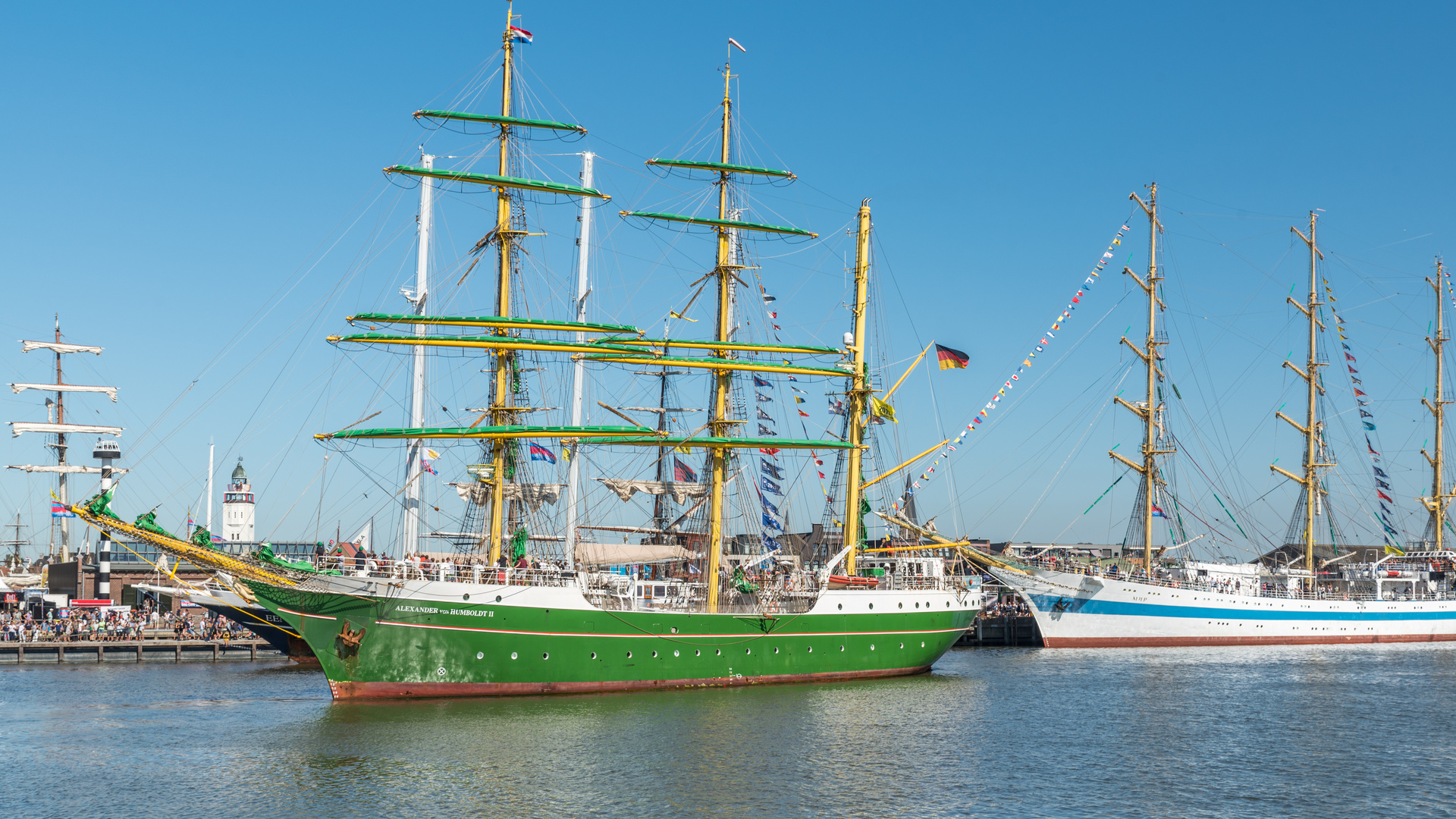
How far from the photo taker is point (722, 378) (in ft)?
165

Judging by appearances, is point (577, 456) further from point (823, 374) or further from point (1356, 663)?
point (1356, 663)

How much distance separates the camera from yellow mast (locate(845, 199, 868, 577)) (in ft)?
194

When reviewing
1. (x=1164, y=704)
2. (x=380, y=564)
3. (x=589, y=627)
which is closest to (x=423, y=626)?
(x=380, y=564)

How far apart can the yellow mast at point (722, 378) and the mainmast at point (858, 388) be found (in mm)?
10098

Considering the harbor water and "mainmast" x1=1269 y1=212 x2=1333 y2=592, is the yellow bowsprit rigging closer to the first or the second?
the harbor water

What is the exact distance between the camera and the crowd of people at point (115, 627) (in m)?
60.7

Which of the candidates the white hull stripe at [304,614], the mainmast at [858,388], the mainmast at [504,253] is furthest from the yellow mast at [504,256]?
the mainmast at [858,388]

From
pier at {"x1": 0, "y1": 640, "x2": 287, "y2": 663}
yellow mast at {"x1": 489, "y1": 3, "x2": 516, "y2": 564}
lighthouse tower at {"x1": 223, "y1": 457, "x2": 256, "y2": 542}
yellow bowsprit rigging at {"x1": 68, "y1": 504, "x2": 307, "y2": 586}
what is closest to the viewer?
yellow bowsprit rigging at {"x1": 68, "y1": 504, "x2": 307, "y2": 586}

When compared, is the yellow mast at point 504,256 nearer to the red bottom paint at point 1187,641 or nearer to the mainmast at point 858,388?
the mainmast at point 858,388

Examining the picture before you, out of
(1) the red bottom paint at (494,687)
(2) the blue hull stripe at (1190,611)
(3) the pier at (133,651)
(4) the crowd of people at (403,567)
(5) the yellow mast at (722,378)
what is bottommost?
(3) the pier at (133,651)

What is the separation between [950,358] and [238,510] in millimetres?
56289

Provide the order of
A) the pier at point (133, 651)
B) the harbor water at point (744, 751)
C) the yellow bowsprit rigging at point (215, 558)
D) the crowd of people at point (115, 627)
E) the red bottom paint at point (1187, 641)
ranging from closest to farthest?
the harbor water at point (744, 751)
the yellow bowsprit rigging at point (215, 558)
the pier at point (133, 651)
the crowd of people at point (115, 627)
the red bottom paint at point (1187, 641)

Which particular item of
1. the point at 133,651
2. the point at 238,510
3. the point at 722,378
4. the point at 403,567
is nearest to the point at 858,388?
the point at 722,378

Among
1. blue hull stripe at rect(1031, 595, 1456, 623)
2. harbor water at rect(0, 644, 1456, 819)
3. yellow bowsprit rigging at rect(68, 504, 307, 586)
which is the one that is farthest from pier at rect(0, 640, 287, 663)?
blue hull stripe at rect(1031, 595, 1456, 623)
